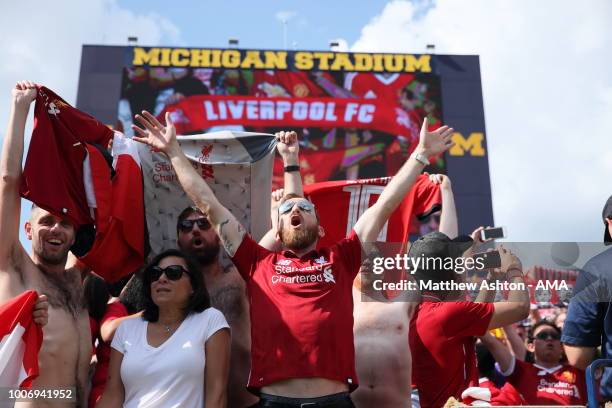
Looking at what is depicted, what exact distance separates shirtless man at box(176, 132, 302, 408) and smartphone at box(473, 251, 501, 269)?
1.12m

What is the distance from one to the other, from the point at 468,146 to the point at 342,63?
4180 millimetres

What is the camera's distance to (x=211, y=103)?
19.2 metres

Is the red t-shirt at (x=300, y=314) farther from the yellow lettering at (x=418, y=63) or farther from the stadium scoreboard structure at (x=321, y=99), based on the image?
the yellow lettering at (x=418, y=63)

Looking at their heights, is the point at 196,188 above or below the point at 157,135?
below

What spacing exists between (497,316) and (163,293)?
180 cm

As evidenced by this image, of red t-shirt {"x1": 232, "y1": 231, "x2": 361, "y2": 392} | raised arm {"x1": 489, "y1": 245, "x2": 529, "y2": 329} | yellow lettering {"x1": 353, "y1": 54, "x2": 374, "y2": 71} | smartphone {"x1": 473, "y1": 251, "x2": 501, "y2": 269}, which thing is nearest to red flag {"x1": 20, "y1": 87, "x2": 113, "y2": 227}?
red t-shirt {"x1": 232, "y1": 231, "x2": 361, "y2": 392}

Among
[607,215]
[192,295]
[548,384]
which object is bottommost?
[548,384]

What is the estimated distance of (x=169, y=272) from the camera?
12.4ft

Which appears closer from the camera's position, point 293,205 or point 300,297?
point 300,297

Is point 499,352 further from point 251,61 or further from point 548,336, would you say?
point 251,61

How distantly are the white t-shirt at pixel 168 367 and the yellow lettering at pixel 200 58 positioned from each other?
16.9 metres

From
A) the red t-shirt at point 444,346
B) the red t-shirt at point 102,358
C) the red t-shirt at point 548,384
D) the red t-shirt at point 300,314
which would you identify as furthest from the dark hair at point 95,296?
the red t-shirt at point 548,384

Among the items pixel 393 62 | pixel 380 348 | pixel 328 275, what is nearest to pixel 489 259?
pixel 380 348

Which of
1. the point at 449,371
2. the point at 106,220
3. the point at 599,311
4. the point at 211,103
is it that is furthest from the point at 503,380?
the point at 211,103
